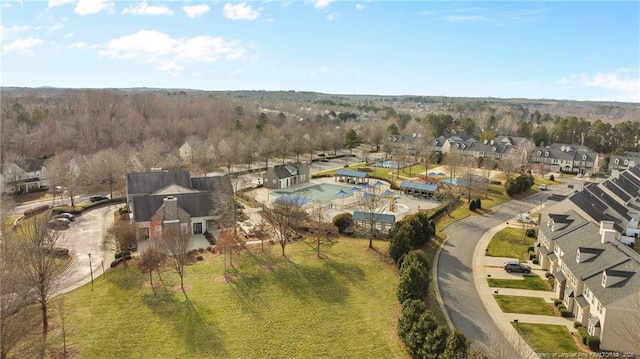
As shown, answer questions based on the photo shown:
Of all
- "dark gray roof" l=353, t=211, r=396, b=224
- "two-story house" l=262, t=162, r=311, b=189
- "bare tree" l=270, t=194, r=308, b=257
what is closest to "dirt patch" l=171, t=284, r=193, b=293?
"bare tree" l=270, t=194, r=308, b=257

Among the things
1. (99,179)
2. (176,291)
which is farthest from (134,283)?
(99,179)

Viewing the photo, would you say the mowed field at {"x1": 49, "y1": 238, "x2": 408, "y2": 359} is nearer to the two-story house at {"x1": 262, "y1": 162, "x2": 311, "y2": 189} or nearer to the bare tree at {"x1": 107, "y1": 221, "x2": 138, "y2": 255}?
the bare tree at {"x1": 107, "y1": 221, "x2": 138, "y2": 255}

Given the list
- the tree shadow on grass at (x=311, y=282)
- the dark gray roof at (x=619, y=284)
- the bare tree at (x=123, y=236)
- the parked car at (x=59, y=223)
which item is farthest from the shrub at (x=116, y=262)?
the dark gray roof at (x=619, y=284)

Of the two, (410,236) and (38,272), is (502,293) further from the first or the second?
(38,272)

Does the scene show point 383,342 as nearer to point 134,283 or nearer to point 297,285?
point 297,285

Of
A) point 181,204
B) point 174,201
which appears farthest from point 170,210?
point 181,204
